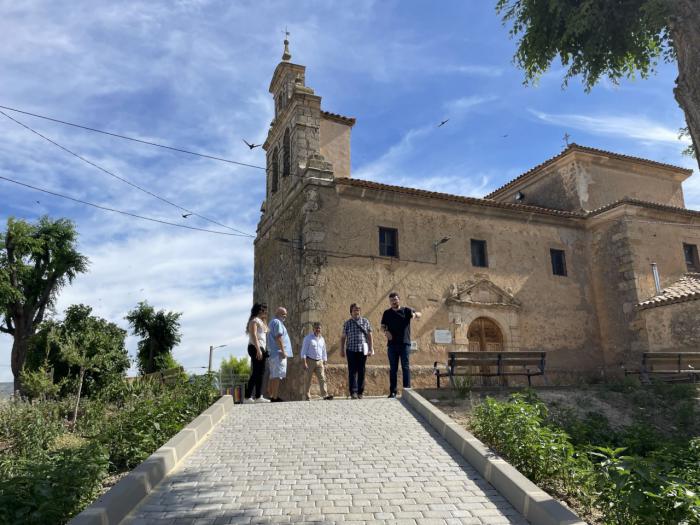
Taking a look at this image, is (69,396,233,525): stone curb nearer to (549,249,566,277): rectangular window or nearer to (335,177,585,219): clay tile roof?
(335,177,585,219): clay tile roof

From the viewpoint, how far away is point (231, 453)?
657 cm

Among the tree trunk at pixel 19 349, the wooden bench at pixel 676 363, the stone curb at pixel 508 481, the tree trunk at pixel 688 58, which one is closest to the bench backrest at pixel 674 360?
the wooden bench at pixel 676 363

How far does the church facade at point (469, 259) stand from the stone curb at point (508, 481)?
24.3 ft

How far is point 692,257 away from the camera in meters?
19.5

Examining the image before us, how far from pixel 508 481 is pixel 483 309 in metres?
11.7

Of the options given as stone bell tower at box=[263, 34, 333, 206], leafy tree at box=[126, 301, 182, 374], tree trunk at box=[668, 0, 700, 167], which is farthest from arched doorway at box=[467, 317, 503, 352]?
leafy tree at box=[126, 301, 182, 374]

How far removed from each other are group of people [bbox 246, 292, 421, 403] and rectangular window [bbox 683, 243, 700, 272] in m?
14.2

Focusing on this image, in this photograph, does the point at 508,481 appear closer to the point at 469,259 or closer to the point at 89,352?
the point at 469,259

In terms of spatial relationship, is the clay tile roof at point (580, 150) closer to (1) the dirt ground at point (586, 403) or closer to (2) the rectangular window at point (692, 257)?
(2) the rectangular window at point (692, 257)

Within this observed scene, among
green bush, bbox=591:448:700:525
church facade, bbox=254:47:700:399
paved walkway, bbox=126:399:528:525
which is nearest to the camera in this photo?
green bush, bbox=591:448:700:525

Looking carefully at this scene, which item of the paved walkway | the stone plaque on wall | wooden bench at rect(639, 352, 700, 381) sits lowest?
the paved walkway

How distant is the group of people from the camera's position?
1012 centimetres

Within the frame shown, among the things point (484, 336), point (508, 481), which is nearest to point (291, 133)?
point (484, 336)

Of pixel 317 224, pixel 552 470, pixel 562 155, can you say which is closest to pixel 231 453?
pixel 552 470
